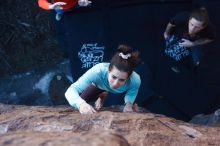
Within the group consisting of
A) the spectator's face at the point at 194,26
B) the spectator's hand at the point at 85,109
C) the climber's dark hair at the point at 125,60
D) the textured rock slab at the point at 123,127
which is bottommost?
the textured rock slab at the point at 123,127

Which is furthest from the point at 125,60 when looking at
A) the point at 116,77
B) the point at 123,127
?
the point at 123,127

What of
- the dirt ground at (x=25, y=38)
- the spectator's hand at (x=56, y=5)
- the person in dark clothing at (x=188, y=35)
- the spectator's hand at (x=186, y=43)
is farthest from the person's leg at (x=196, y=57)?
the dirt ground at (x=25, y=38)

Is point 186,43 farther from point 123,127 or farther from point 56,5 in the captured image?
point 123,127

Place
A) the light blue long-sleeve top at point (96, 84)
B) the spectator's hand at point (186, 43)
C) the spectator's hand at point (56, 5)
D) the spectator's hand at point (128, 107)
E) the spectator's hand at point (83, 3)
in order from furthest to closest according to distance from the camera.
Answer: the spectator's hand at point (186, 43), the spectator's hand at point (83, 3), the spectator's hand at point (56, 5), the spectator's hand at point (128, 107), the light blue long-sleeve top at point (96, 84)

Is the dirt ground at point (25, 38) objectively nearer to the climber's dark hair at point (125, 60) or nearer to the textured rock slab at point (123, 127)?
the climber's dark hair at point (125, 60)

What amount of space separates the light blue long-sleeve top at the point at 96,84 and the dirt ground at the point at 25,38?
192 centimetres

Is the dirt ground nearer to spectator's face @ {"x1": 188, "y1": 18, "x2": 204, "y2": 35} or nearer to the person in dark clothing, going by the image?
the person in dark clothing

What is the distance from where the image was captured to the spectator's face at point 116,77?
2744 millimetres

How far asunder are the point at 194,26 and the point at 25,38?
85.6 inches

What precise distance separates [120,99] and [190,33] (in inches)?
38.7

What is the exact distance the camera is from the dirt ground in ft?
15.8

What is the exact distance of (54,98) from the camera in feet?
15.1

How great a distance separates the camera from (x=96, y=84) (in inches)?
118

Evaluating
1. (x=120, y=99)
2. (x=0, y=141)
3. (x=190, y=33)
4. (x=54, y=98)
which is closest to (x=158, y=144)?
(x=0, y=141)
